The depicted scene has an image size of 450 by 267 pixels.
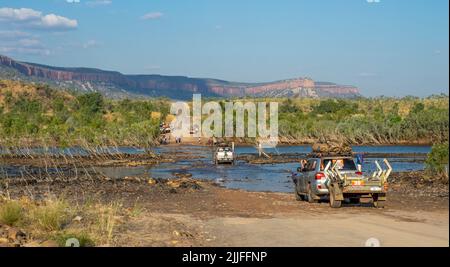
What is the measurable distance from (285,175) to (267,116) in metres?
89.1

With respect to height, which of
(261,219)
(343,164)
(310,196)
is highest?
(343,164)

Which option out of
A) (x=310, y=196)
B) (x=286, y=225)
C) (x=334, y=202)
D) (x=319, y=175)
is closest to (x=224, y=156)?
(x=310, y=196)

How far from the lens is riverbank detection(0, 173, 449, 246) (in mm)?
13555

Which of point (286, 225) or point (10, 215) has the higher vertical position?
point (10, 215)

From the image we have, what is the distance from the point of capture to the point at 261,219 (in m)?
17.9

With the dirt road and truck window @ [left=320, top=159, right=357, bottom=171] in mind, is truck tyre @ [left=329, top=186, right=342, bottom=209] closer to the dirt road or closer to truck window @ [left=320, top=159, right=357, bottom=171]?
the dirt road

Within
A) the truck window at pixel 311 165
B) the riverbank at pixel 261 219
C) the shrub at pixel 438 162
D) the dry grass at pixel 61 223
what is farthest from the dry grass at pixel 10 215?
the shrub at pixel 438 162

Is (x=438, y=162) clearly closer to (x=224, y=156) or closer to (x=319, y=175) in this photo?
(x=319, y=175)

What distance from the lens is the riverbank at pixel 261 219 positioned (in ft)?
44.5

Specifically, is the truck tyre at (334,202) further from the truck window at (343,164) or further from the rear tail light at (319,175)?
the truck window at (343,164)

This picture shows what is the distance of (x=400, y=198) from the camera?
80.8 feet

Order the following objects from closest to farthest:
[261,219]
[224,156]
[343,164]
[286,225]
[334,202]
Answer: [286,225] → [261,219] → [334,202] → [343,164] → [224,156]

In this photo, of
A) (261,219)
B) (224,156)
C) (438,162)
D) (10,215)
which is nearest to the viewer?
(10,215)
